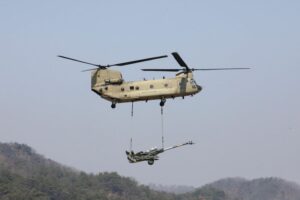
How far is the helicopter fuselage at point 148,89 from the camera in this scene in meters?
71.6

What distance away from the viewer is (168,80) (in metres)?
72.0

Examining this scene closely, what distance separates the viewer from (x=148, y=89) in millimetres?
71625

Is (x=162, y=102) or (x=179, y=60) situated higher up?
(x=179, y=60)

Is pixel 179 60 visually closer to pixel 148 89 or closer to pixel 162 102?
pixel 148 89

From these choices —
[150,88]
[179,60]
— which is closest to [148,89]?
[150,88]

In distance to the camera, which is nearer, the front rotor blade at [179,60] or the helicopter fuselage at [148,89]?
the front rotor blade at [179,60]

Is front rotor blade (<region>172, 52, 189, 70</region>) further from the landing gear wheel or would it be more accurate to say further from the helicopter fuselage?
the landing gear wheel

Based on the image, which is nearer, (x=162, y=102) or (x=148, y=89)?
(x=148, y=89)

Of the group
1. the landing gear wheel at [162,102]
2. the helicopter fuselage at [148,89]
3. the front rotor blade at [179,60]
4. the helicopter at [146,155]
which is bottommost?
the helicopter at [146,155]

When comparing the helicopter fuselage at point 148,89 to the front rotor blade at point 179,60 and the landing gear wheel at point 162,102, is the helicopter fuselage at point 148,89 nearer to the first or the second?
the landing gear wheel at point 162,102

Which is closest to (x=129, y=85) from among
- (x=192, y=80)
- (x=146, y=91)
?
(x=146, y=91)

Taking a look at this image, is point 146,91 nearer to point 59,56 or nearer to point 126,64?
point 126,64

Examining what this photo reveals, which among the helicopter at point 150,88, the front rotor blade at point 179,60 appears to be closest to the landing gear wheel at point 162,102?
the helicopter at point 150,88

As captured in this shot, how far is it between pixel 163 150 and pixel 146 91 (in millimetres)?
6776
